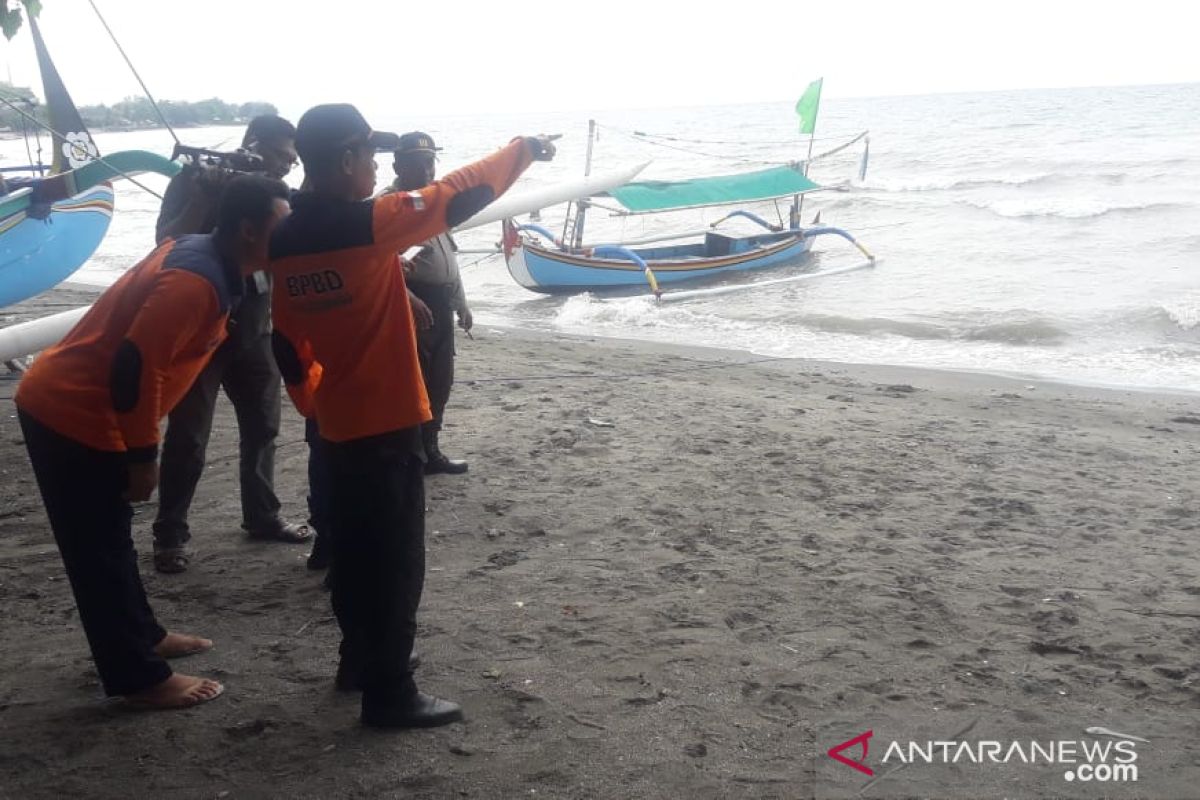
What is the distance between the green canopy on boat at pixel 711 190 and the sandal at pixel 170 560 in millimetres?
13669

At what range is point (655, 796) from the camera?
2.97 meters

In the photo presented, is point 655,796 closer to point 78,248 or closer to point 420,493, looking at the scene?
point 420,493

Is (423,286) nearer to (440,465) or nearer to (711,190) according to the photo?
(440,465)

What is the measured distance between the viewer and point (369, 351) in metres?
3.03

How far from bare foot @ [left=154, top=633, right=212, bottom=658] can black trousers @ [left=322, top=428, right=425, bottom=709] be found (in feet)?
2.95

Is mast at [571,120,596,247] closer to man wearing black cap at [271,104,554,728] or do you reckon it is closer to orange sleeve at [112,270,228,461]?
man wearing black cap at [271,104,554,728]

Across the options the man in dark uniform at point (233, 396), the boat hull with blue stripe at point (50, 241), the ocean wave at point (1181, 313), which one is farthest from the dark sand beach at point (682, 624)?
the ocean wave at point (1181, 313)

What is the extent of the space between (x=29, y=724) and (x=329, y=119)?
212 cm

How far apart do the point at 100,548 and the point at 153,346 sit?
71cm

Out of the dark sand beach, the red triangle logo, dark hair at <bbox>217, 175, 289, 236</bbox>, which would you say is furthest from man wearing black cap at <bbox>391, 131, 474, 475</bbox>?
the red triangle logo

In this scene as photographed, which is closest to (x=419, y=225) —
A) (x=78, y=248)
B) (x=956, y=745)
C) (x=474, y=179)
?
(x=474, y=179)

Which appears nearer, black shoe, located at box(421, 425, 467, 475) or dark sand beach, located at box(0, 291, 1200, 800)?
dark sand beach, located at box(0, 291, 1200, 800)

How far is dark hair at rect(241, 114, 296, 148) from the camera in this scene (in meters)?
4.77

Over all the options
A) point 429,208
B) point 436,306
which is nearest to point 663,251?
point 436,306
